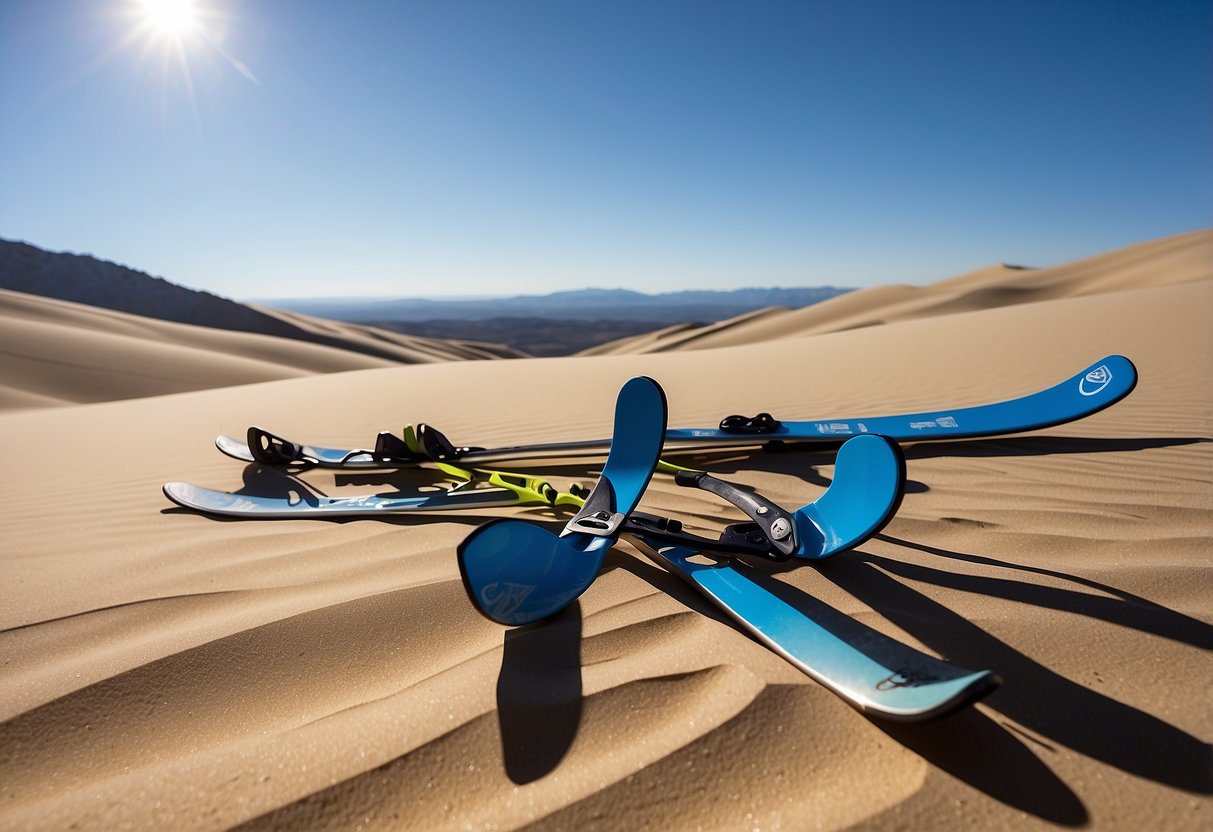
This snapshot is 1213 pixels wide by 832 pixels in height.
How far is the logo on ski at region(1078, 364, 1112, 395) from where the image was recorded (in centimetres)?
360

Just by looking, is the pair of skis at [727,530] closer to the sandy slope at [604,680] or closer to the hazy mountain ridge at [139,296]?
the sandy slope at [604,680]

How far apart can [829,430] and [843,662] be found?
280 cm

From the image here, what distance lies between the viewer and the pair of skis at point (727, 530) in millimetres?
1254

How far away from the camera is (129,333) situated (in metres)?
25.0

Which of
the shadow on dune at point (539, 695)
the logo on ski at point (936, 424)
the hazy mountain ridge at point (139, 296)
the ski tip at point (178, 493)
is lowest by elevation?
the shadow on dune at point (539, 695)

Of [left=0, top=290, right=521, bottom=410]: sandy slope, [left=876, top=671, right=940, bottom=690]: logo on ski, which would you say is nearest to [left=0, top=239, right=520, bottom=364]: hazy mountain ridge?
[left=0, top=290, right=521, bottom=410]: sandy slope

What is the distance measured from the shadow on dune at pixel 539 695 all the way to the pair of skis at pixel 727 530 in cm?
8

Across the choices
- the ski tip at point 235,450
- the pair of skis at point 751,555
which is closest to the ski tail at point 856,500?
the pair of skis at point 751,555

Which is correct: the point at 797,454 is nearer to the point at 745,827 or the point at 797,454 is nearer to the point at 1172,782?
the point at 1172,782

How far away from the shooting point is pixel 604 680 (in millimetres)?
1317

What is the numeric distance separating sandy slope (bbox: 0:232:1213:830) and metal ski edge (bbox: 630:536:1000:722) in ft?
0.17

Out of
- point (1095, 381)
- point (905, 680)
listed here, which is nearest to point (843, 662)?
point (905, 680)

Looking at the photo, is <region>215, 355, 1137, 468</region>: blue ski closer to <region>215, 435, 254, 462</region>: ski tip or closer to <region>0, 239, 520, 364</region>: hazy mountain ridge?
<region>215, 435, 254, 462</region>: ski tip

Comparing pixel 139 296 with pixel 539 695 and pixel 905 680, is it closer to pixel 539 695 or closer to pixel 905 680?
pixel 539 695
